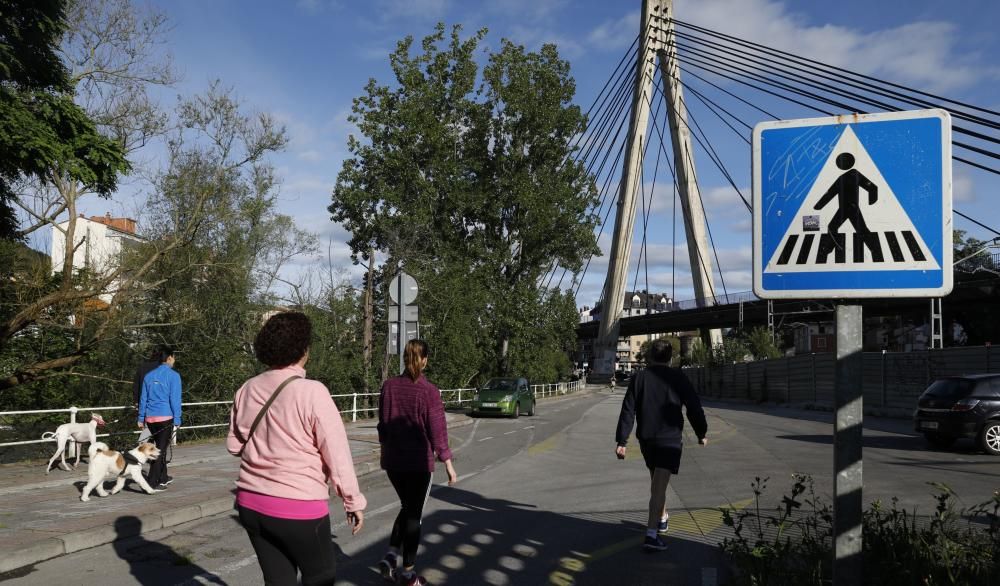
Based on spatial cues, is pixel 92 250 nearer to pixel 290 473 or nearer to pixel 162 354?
pixel 162 354

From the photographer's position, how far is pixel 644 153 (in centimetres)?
4641

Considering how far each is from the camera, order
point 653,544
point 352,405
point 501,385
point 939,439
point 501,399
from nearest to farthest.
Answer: point 653,544, point 939,439, point 352,405, point 501,399, point 501,385

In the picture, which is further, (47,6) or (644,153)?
(644,153)

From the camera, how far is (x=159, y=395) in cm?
947

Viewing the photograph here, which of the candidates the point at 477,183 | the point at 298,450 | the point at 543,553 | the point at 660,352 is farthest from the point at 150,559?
the point at 477,183

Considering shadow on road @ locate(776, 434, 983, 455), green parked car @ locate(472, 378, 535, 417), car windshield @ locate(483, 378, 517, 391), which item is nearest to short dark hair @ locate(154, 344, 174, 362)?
shadow on road @ locate(776, 434, 983, 455)

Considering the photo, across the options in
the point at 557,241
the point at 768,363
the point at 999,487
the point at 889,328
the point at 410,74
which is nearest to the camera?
the point at 999,487

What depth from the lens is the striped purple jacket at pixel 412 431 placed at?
216 inches

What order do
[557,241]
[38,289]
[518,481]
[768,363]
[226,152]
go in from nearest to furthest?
1. [518,481]
2. [38,289]
3. [226,152]
4. [557,241]
5. [768,363]

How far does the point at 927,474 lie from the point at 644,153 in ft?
121

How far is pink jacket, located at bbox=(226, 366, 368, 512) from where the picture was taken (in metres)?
3.41

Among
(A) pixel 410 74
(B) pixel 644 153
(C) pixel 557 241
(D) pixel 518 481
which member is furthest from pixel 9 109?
(B) pixel 644 153

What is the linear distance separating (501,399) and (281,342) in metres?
24.6

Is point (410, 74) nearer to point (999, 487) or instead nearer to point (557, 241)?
point (557, 241)
